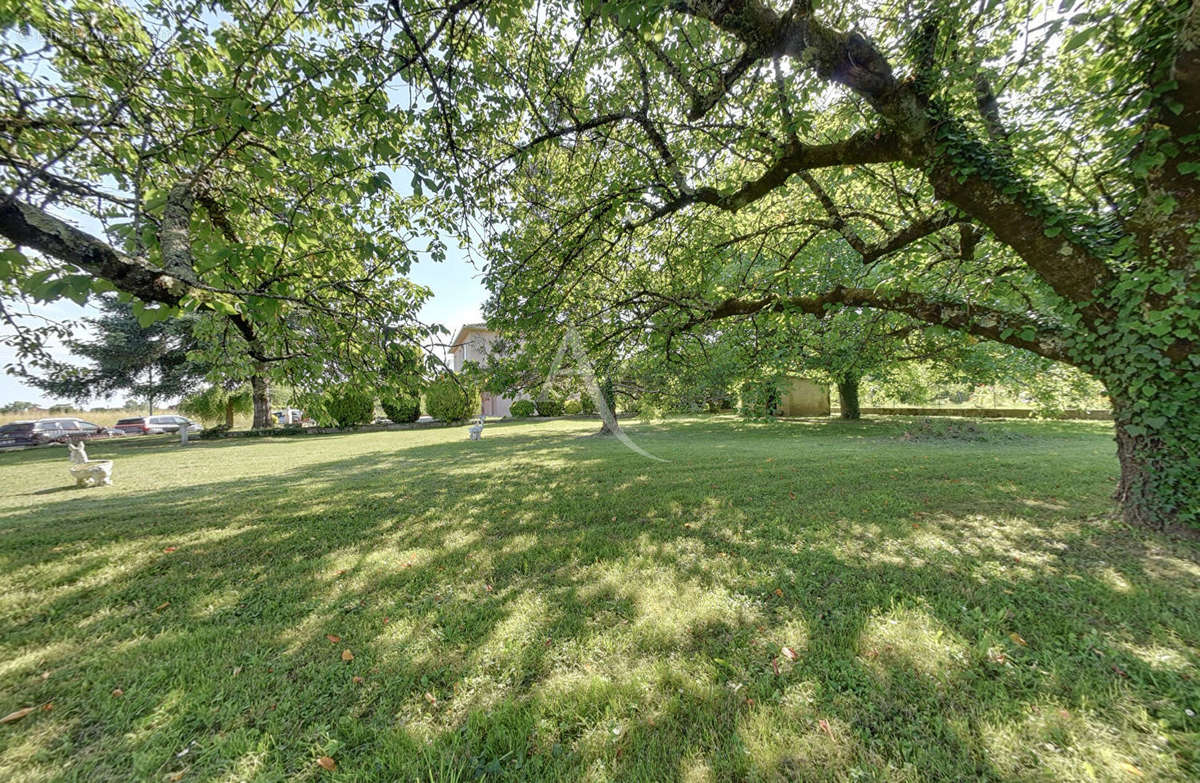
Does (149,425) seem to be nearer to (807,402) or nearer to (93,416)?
(93,416)

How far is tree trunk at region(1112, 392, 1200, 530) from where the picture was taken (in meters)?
3.68

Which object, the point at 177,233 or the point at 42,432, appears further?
the point at 42,432

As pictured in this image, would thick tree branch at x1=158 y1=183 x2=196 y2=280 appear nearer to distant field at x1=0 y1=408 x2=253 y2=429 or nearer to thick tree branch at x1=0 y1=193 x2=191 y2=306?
thick tree branch at x1=0 y1=193 x2=191 y2=306

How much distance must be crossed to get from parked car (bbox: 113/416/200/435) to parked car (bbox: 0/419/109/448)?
15.0 feet

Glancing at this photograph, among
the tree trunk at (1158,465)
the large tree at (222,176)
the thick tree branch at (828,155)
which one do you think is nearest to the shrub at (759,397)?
the thick tree branch at (828,155)

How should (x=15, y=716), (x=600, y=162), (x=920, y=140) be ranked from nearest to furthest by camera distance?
1. (x=15, y=716)
2. (x=920, y=140)
3. (x=600, y=162)

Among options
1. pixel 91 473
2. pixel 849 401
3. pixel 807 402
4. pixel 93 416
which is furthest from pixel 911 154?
pixel 93 416

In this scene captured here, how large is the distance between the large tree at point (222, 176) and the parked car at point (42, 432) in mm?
23438

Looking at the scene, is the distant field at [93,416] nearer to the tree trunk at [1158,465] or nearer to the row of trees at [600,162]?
the row of trees at [600,162]

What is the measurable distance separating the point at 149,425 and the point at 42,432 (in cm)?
983

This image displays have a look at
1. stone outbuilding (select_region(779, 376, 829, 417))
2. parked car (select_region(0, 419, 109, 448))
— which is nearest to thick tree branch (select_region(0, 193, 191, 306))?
stone outbuilding (select_region(779, 376, 829, 417))

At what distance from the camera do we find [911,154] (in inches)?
157

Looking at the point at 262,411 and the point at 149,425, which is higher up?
the point at 262,411

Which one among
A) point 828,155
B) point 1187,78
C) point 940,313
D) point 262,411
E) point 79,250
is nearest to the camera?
point 79,250
